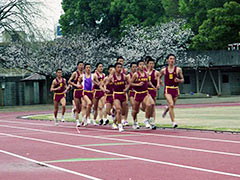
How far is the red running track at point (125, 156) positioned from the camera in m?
→ 8.18

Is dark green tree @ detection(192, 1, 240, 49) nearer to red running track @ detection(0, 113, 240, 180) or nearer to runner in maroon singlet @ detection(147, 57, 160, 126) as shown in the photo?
runner in maroon singlet @ detection(147, 57, 160, 126)

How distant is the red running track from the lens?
818cm

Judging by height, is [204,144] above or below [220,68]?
below

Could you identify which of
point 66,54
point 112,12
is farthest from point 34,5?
point 112,12

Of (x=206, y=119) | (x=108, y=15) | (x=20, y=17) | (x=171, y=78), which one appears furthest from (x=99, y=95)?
(x=108, y=15)

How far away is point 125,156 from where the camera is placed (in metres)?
10.2

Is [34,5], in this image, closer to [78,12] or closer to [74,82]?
[78,12]

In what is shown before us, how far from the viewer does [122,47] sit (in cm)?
5200

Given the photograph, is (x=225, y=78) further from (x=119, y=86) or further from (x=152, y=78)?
(x=119, y=86)

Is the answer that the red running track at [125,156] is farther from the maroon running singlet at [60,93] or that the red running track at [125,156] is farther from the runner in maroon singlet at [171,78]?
the maroon running singlet at [60,93]

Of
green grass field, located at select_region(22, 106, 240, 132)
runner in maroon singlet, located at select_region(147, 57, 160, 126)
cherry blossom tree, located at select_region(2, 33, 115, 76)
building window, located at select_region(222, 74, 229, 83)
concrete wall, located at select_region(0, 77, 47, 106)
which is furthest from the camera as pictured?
building window, located at select_region(222, 74, 229, 83)

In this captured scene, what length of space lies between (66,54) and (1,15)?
880 cm

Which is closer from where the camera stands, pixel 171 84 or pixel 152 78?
pixel 171 84

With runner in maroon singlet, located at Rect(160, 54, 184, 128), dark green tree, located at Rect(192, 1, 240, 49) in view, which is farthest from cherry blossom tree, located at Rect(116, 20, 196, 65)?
runner in maroon singlet, located at Rect(160, 54, 184, 128)
